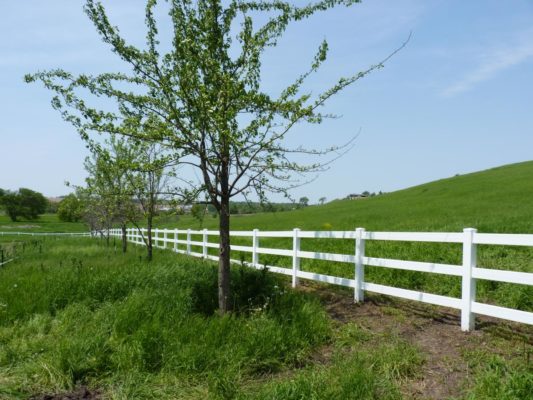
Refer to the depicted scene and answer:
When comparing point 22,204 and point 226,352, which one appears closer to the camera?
point 226,352

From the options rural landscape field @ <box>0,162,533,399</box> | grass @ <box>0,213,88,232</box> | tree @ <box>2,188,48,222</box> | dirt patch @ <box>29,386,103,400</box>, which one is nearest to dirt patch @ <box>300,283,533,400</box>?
rural landscape field @ <box>0,162,533,399</box>

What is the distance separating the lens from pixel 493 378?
4.05 m

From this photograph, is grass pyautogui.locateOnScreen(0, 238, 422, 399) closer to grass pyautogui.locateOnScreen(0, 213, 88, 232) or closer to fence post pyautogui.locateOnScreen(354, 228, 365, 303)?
fence post pyautogui.locateOnScreen(354, 228, 365, 303)

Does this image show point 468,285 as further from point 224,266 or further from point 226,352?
point 224,266

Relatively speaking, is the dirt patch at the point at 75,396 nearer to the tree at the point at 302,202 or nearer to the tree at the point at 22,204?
the tree at the point at 302,202

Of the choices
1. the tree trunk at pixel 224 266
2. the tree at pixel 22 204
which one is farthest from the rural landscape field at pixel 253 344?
the tree at pixel 22 204

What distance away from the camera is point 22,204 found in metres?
104

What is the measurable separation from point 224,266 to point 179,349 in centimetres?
190

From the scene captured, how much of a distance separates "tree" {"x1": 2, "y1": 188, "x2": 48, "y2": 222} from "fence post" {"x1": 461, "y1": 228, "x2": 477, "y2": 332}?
11144cm

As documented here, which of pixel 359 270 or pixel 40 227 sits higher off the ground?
pixel 359 270

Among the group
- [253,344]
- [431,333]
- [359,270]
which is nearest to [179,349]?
[253,344]

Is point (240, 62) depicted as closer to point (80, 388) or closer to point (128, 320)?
point (128, 320)

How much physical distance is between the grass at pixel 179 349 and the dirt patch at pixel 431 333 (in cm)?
21

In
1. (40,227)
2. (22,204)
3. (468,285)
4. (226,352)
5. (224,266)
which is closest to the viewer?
(226,352)
